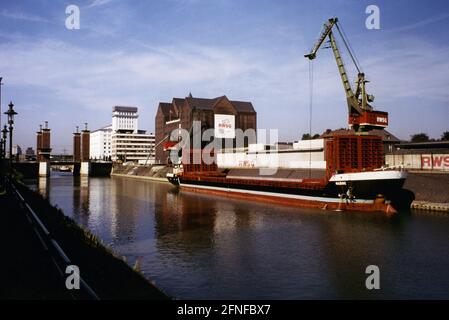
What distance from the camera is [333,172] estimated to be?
128ft

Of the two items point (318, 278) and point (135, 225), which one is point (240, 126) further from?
point (318, 278)

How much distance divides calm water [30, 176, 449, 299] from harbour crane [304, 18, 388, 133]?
1492 cm

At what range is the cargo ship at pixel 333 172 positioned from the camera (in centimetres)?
3650

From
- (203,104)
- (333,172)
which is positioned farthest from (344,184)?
(203,104)

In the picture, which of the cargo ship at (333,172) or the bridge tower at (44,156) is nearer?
the cargo ship at (333,172)

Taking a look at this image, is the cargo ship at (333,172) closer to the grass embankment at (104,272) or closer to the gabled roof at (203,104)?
the grass embankment at (104,272)

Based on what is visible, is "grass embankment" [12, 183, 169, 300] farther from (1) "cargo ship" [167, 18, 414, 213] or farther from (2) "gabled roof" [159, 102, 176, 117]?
(2) "gabled roof" [159, 102, 176, 117]

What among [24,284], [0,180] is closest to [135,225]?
[0,180]

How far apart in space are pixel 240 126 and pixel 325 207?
275 feet

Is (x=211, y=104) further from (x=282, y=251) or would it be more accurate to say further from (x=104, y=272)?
(x=104, y=272)

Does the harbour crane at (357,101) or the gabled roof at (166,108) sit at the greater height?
the gabled roof at (166,108)

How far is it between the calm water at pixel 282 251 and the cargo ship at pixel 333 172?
9.10 feet

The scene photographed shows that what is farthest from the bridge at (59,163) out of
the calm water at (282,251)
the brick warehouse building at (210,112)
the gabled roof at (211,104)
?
the calm water at (282,251)

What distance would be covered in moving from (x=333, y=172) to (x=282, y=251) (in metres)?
19.5
